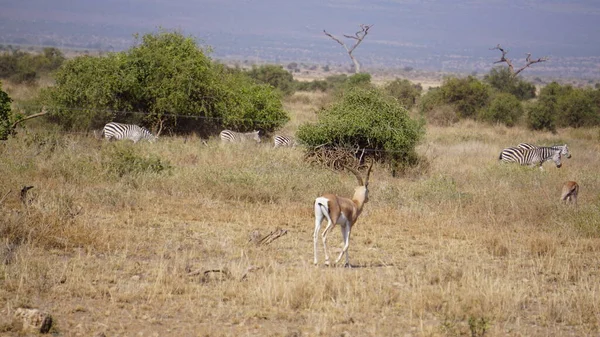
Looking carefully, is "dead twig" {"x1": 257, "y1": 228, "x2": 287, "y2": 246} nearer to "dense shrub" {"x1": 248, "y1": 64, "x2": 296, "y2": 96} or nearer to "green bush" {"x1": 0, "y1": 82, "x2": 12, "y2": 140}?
"green bush" {"x1": 0, "y1": 82, "x2": 12, "y2": 140}

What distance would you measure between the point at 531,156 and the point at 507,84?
1336 inches

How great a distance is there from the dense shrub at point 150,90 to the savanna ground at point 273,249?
118 inches

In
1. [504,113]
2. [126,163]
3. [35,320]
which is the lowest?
[504,113]

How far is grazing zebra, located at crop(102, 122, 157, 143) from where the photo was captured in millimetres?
22000

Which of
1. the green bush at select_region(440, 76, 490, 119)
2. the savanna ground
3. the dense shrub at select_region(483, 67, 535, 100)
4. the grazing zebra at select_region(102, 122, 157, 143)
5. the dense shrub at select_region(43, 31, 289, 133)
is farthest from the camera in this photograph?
the dense shrub at select_region(483, 67, 535, 100)

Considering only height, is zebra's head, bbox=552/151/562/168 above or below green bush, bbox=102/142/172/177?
below

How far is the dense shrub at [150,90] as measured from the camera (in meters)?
22.7

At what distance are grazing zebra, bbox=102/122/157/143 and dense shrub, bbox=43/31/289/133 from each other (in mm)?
560

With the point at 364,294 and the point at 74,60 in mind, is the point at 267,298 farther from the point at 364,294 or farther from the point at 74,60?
the point at 74,60

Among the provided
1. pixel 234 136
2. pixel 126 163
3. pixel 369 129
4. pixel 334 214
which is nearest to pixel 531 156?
pixel 369 129

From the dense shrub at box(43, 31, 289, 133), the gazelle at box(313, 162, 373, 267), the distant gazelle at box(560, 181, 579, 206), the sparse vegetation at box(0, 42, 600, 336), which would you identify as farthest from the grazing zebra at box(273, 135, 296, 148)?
the gazelle at box(313, 162, 373, 267)

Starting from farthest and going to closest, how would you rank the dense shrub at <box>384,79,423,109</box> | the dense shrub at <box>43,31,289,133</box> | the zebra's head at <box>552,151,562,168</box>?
1. the dense shrub at <box>384,79,423,109</box>
2. the zebra's head at <box>552,151,562,168</box>
3. the dense shrub at <box>43,31,289,133</box>

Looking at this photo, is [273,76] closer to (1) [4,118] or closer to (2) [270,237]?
(1) [4,118]

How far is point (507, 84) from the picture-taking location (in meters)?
56.1
